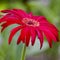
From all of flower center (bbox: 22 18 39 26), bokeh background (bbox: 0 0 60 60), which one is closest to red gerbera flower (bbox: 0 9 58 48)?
flower center (bbox: 22 18 39 26)

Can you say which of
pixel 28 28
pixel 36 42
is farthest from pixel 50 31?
pixel 36 42

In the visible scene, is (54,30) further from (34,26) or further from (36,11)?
(36,11)

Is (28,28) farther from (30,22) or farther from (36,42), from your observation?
(36,42)

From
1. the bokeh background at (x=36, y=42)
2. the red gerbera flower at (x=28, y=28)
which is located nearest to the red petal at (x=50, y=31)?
the red gerbera flower at (x=28, y=28)

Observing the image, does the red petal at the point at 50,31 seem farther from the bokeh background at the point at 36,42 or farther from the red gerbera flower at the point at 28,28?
the bokeh background at the point at 36,42

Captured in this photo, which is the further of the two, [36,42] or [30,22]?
[36,42]

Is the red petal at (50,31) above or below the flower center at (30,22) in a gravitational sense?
below

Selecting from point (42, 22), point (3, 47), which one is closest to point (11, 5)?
point (3, 47)

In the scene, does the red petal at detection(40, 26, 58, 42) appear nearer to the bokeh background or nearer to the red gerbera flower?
the red gerbera flower
